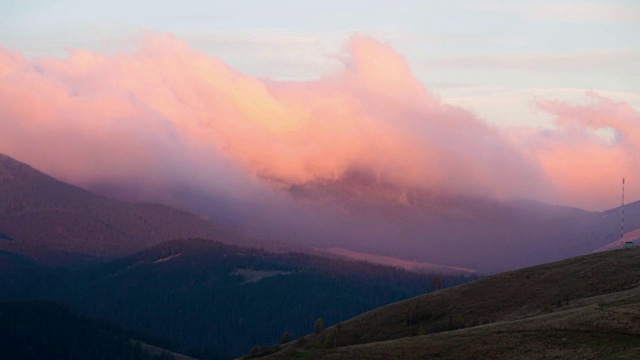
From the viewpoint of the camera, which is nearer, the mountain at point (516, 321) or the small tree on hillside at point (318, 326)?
the mountain at point (516, 321)

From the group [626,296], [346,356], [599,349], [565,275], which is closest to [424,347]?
[346,356]

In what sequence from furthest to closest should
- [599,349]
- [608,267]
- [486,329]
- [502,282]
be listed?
[502,282], [608,267], [486,329], [599,349]

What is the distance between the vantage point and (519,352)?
279 feet

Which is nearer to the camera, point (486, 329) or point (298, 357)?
point (298, 357)

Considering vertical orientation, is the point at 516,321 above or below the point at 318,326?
above

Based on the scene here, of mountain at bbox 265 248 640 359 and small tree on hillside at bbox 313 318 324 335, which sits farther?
small tree on hillside at bbox 313 318 324 335

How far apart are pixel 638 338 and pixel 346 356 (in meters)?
24.7

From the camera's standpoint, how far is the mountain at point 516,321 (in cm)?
8612

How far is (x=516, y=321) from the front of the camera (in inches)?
4053

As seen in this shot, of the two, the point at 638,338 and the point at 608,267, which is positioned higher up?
the point at 608,267

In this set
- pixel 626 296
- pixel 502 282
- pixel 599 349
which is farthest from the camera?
pixel 502 282

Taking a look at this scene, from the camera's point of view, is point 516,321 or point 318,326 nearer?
point 516,321

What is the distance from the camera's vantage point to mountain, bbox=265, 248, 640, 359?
283ft

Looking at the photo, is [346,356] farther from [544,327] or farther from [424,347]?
[544,327]
